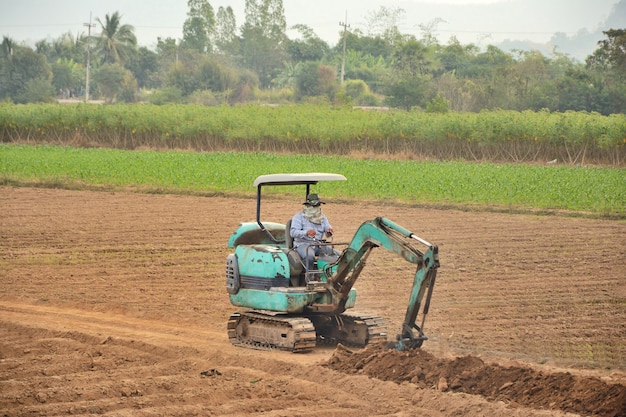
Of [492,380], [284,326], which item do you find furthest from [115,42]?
[492,380]

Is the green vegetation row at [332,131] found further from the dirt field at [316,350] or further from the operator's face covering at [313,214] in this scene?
the operator's face covering at [313,214]

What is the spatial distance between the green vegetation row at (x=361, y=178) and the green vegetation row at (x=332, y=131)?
4.48 meters

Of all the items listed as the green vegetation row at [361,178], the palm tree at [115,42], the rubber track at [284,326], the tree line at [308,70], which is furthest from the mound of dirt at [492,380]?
the palm tree at [115,42]

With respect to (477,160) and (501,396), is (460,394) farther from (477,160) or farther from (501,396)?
(477,160)

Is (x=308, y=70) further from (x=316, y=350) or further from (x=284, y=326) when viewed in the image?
(x=284, y=326)

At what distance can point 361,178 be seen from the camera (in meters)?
31.2

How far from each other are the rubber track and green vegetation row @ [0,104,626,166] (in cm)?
3047

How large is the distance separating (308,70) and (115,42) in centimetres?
3329

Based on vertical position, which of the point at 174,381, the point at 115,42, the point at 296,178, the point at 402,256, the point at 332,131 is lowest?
the point at 174,381

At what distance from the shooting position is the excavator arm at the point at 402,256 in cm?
1026

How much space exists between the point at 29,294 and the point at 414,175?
60.4 feet

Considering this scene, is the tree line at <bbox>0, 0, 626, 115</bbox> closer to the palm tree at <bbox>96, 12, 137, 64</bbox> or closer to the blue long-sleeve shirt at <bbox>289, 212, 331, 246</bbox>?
the palm tree at <bbox>96, 12, 137, 64</bbox>

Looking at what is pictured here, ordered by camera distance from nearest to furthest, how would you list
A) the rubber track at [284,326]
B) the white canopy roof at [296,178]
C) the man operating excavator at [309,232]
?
1. the rubber track at [284,326]
2. the white canopy roof at [296,178]
3. the man operating excavator at [309,232]

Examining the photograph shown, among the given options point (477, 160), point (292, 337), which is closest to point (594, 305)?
point (292, 337)
